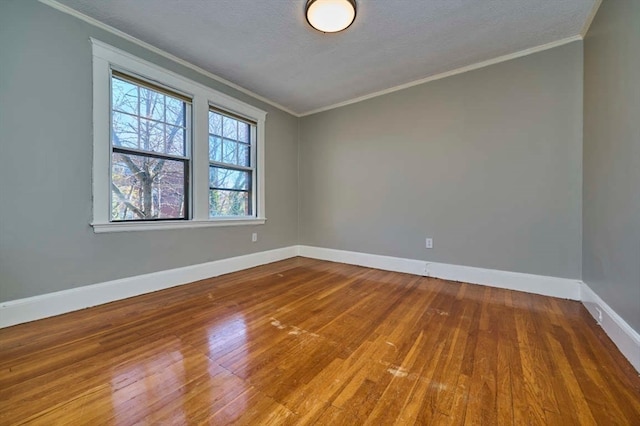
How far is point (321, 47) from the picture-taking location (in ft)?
8.38

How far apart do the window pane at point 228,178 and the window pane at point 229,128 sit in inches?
19.1

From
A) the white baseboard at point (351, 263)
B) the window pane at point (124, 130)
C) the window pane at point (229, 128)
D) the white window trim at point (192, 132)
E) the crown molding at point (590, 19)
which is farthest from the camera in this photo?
the window pane at point (229, 128)

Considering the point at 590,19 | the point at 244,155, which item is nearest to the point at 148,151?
the point at 244,155

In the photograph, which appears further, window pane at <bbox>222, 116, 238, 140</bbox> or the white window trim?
window pane at <bbox>222, 116, 238, 140</bbox>

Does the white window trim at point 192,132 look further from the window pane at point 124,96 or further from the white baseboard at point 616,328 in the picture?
the white baseboard at point 616,328

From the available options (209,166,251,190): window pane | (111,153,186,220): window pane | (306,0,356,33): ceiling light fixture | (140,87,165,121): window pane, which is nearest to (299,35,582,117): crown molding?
(306,0,356,33): ceiling light fixture

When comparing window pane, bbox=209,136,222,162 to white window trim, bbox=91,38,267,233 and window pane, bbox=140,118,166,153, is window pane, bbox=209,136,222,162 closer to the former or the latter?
white window trim, bbox=91,38,267,233

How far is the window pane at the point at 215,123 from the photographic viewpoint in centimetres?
321

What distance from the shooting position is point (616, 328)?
5.29 ft

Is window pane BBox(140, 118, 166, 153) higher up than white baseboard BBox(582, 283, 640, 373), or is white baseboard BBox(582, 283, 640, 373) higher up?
window pane BBox(140, 118, 166, 153)

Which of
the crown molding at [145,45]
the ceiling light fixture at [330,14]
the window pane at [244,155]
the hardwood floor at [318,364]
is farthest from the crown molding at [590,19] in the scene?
the window pane at [244,155]

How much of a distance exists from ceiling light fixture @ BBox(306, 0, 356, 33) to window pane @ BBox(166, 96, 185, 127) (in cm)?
176

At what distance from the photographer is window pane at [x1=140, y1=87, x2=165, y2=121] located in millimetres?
2568

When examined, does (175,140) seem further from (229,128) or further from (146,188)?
(229,128)
